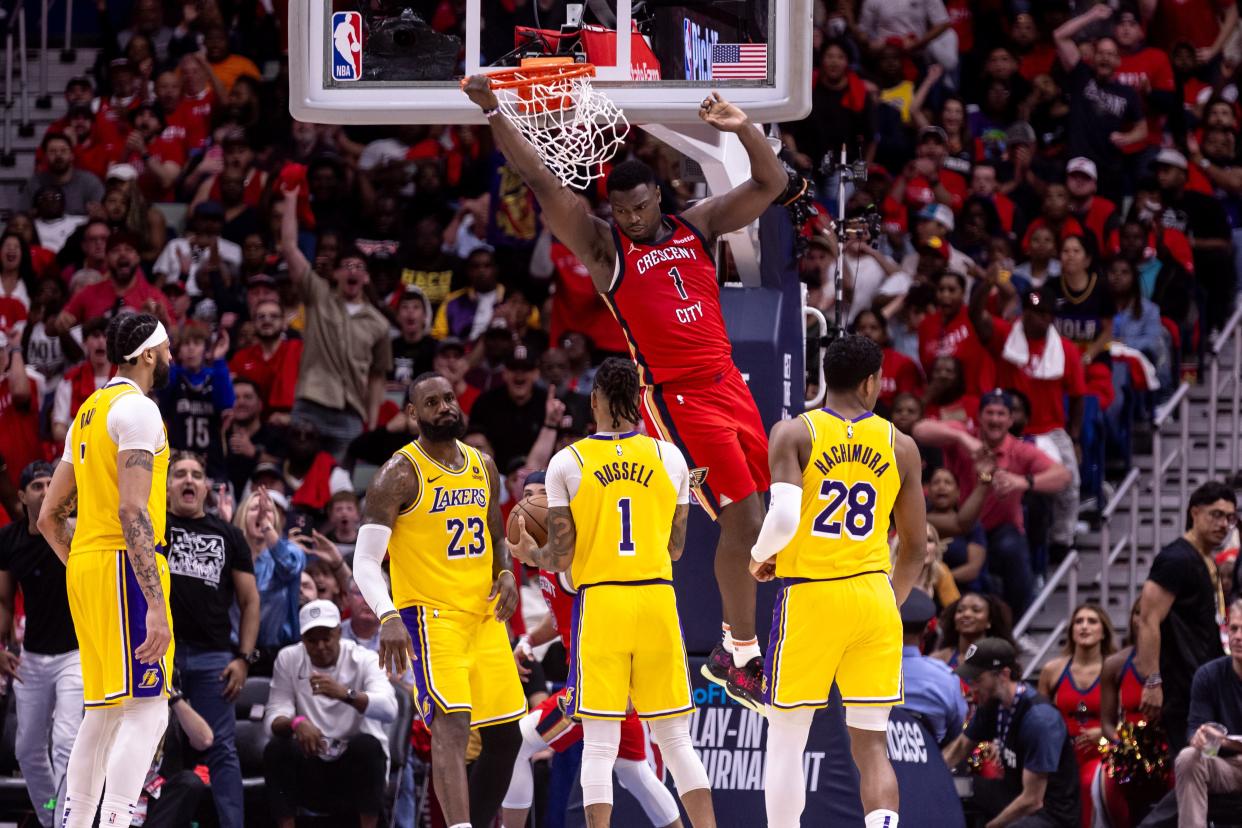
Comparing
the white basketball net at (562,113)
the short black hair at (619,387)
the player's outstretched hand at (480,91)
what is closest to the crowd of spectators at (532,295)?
the white basketball net at (562,113)

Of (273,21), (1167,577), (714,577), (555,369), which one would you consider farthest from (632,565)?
(273,21)

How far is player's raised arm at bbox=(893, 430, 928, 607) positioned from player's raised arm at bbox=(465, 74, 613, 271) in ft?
5.27

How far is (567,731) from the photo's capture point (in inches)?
415

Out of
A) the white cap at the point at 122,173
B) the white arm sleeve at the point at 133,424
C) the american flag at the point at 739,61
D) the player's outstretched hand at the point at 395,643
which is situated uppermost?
the american flag at the point at 739,61

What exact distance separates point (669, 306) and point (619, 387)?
20.7 inches

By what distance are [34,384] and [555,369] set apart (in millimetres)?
3810

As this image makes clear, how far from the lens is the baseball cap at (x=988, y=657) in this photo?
38.6ft

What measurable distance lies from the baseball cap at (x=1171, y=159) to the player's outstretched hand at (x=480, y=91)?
400 inches

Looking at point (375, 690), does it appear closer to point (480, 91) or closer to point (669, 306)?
point (669, 306)

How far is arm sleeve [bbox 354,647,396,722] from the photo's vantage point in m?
11.6

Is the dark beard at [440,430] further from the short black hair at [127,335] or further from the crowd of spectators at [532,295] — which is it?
the crowd of spectators at [532,295]

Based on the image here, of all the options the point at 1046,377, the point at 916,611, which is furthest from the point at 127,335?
the point at 1046,377

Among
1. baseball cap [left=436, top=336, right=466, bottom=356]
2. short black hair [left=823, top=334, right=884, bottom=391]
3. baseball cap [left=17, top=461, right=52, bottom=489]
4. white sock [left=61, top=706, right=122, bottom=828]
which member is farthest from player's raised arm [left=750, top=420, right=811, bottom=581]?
baseball cap [left=436, top=336, right=466, bottom=356]

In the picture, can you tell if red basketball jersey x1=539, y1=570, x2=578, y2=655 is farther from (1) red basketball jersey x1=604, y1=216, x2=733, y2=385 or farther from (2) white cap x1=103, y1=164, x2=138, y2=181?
(2) white cap x1=103, y1=164, x2=138, y2=181
